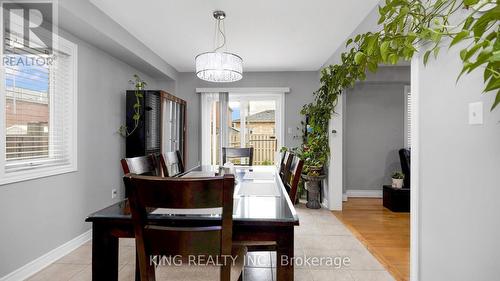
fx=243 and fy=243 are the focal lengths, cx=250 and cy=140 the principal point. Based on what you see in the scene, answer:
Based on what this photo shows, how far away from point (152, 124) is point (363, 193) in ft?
12.9

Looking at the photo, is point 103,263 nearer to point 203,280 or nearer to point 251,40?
point 203,280

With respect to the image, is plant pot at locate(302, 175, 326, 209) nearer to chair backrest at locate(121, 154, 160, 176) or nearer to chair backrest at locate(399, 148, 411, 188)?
chair backrest at locate(399, 148, 411, 188)

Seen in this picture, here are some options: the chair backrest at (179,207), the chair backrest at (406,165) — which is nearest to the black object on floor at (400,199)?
the chair backrest at (406,165)

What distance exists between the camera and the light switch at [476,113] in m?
1.20

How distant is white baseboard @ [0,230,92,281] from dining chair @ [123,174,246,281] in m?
1.77

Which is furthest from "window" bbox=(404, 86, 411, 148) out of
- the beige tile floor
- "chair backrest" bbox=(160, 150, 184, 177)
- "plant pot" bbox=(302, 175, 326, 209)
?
"chair backrest" bbox=(160, 150, 184, 177)

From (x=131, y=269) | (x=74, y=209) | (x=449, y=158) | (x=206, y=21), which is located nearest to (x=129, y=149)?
(x=74, y=209)

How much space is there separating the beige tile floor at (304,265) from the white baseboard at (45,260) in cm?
5

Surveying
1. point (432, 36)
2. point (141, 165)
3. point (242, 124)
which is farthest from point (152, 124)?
point (432, 36)

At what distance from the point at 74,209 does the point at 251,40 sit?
2.84 metres

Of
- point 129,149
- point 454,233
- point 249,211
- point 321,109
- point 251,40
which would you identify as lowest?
point 454,233

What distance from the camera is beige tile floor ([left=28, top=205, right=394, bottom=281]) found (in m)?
1.99

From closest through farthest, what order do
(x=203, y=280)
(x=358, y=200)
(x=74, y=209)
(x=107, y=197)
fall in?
1. (x=203, y=280)
2. (x=74, y=209)
3. (x=107, y=197)
4. (x=358, y=200)

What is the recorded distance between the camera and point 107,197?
10.2ft
